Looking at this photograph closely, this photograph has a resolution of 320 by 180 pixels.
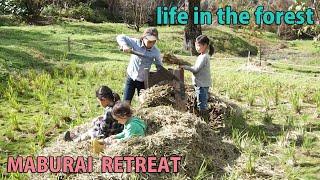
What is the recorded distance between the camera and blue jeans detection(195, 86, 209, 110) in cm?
676

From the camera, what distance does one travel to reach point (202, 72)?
669 centimetres

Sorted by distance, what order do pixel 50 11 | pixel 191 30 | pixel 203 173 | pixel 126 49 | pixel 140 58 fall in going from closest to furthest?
1. pixel 203 173
2. pixel 126 49
3. pixel 140 58
4. pixel 191 30
5. pixel 50 11

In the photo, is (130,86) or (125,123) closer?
(125,123)

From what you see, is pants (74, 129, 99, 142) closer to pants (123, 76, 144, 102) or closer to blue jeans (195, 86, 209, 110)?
pants (123, 76, 144, 102)

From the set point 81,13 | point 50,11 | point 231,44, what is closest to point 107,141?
Result: point 231,44

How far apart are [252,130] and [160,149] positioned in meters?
2.46

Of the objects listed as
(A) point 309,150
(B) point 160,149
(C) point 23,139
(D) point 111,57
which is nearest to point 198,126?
(B) point 160,149

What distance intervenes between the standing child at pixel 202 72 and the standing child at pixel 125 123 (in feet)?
4.97

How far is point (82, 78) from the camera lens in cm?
1078

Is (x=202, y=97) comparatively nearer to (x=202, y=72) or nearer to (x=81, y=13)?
(x=202, y=72)

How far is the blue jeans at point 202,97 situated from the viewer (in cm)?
Result: 676

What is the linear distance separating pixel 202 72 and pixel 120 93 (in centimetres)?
309

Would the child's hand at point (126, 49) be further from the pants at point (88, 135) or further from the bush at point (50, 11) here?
the bush at point (50, 11)

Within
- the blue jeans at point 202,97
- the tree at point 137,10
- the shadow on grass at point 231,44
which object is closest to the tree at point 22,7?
the tree at point 137,10
